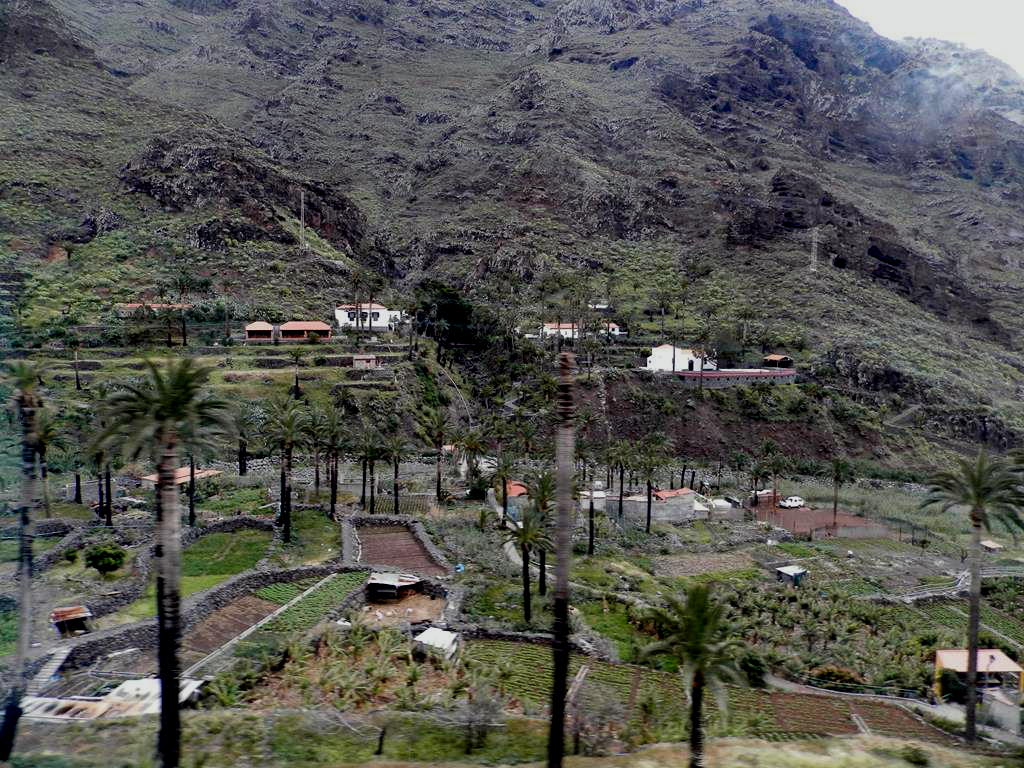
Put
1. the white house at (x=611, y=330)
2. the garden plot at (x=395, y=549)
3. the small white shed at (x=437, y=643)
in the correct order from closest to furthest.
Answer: the small white shed at (x=437, y=643), the garden plot at (x=395, y=549), the white house at (x=611, y=330)

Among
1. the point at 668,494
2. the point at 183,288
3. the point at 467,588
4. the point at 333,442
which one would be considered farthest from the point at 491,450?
the point at 183,288

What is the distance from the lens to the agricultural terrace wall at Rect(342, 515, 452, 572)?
3672cm

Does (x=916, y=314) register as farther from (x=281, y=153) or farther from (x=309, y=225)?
(x=281, y=153)

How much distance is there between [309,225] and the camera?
117 metres

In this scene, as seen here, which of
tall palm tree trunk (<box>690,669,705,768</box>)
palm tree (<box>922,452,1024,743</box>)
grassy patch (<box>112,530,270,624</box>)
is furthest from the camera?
grassy patch (<box>112,530,270,624</box>)

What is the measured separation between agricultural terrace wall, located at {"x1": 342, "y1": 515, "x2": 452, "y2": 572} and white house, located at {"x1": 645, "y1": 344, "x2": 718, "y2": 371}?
167 feet

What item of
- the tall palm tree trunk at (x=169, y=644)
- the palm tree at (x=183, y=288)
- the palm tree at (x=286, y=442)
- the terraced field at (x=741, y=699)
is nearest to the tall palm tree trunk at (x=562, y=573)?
the tall palm tree trunk at (x=169, y=644)

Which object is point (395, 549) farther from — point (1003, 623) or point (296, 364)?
point (1003, 623)

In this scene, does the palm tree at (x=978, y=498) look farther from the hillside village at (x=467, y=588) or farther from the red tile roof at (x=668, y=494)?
the red tile roof at (x=668, y=494)

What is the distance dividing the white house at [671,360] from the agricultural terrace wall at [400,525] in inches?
2005

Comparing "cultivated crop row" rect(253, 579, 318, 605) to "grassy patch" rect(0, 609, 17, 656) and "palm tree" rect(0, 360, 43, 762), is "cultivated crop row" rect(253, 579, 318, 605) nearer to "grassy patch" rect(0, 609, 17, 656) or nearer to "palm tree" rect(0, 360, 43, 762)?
"grassy patch" rect(0, 609, 17, 656)

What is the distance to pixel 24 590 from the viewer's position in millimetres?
17953

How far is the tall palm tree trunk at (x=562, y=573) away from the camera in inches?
549

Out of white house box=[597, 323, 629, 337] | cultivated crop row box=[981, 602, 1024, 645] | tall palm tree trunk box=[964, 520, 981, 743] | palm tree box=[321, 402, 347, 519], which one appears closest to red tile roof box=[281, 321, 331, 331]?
palm tree box=[321, 402, 347, 519]
